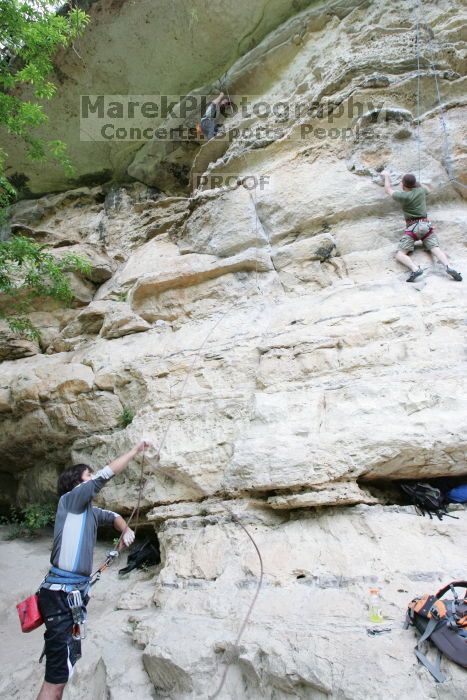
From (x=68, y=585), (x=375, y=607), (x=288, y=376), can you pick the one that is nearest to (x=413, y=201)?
(x=288, y=376)

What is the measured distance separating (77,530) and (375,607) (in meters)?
2.44

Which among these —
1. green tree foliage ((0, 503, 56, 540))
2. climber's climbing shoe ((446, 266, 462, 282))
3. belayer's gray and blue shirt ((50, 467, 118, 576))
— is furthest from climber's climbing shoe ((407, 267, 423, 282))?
green tree foliage ((0, 503, 56, 540))

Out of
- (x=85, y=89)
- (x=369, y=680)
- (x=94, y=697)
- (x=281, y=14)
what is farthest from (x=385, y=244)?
(x=85, y=89)

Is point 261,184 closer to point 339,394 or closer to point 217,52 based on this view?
point 339,394

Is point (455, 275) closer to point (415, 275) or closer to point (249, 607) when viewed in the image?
point (415, 275)

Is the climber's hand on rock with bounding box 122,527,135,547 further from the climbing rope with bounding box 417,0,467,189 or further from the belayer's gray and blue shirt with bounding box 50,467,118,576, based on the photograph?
the climbing rope with bounding box 417,0,467,189

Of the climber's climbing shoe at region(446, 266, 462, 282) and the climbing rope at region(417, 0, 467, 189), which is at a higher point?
the climbing rope at region(417, 0, 467, 189)

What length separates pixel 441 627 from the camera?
8.80 ft

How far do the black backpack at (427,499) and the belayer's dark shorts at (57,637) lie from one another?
3.20 metres

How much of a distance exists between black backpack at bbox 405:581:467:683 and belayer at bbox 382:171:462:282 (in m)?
3.95

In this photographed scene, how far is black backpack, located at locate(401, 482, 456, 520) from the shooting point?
3.99 meters

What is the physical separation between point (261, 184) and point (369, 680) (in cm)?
693

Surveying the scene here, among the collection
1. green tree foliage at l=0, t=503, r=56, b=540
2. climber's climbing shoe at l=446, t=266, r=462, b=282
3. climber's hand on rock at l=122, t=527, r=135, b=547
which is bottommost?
green tree foliage at l=0, t=503, r=56, b=540

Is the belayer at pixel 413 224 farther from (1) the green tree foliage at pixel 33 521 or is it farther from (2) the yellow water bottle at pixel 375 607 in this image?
(1) the green tree foliage at pixel 33 521
